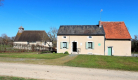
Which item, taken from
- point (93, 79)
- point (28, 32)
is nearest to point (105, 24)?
point (93, 79)

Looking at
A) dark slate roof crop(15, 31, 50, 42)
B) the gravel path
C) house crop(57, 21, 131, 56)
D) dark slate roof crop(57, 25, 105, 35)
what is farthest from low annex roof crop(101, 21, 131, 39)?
dark slate roof crop(15, 31, 50, 42)

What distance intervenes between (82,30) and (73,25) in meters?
2.55

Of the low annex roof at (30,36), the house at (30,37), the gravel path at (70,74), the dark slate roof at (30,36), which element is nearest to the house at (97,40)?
the gravel path at (70,74)

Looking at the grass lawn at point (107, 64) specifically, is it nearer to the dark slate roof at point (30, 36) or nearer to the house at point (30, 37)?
the house at point (30, 37)

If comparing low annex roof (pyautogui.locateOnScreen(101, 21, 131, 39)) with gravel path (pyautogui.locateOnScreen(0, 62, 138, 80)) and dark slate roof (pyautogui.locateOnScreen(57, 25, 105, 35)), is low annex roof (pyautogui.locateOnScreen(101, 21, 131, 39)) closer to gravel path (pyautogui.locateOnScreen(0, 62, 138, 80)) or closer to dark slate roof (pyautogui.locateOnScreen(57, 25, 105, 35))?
dark slate roof (pyautogui.locateOnScreen(57, 25, 105, 35))

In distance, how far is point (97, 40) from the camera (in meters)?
18.8

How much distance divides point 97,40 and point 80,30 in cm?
379

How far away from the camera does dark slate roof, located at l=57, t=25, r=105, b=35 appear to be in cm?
1920

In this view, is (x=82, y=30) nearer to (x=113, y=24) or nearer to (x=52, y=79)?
(x=113, y=24)

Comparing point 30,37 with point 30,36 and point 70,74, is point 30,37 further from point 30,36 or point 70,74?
point 70,74

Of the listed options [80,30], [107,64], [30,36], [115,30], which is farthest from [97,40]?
[30,36]

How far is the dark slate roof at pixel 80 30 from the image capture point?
63.0 feet

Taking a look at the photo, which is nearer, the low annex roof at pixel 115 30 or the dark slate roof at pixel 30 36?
the low annex roof at pixel 115 30

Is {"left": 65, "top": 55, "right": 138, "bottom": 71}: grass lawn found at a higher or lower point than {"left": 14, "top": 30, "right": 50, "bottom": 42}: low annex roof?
lower
